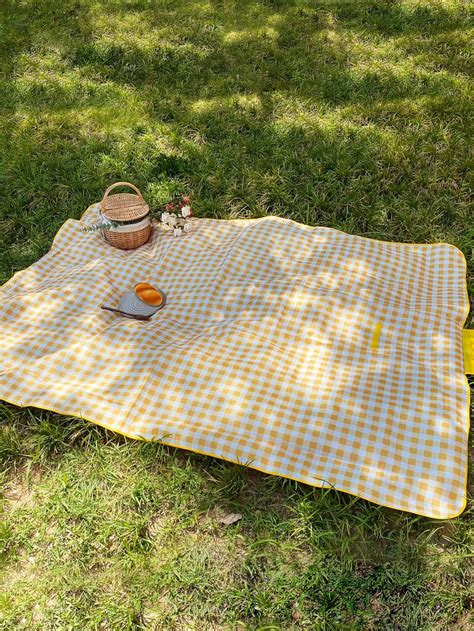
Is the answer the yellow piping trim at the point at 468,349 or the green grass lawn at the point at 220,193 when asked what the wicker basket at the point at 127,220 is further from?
the yellow piping trim at the point at 468,349

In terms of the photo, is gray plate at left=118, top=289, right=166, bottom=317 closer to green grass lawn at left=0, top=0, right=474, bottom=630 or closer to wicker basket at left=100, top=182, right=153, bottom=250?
wicker basket at left=100, top=182, right=153, bottom=250

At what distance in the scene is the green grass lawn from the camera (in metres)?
2.20

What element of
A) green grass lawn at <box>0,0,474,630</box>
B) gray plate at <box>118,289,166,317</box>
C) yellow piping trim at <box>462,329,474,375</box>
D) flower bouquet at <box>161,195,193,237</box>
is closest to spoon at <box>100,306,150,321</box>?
gray plate at <box>118,289,166,317</box>

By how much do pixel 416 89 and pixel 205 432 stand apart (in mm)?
4254

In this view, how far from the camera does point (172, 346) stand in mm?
2996

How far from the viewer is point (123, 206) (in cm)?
394

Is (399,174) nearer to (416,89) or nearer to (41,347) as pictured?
(416,89)

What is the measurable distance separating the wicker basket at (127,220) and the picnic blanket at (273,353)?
9cm

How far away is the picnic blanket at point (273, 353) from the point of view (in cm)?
251

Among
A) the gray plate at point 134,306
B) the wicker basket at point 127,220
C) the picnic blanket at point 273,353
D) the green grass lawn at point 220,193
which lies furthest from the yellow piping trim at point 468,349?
the wicker basket at point 127,220

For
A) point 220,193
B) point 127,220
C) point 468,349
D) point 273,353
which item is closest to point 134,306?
point 127,220

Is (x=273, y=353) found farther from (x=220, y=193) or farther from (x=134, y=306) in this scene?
(x=220, y=193)

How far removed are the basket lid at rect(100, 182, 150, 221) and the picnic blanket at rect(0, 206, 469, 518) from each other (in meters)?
0.25

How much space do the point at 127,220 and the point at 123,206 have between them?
224mm
